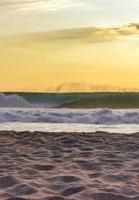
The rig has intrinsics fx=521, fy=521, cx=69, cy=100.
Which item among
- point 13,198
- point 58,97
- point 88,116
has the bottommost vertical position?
point 58,97

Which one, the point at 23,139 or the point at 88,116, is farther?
the point at 88,116

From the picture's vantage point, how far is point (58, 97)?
27.9 m

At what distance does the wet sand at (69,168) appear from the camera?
14.4 feet

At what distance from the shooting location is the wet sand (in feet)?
14.4

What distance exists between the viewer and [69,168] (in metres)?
5.49

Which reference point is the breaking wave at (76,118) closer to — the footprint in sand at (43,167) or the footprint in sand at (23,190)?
the footprint in sand at (43,167)

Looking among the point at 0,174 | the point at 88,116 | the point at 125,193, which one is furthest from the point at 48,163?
the point at 88,116

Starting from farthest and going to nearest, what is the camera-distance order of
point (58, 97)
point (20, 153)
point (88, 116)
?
point (58, 97) < point (88, 116) < point (20, 153)

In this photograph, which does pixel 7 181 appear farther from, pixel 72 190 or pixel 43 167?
pixel 43 167

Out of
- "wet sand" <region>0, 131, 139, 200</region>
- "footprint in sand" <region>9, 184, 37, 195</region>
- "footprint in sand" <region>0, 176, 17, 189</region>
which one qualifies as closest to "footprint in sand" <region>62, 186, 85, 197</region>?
"wet sand" <region>0, 131, 139, 200</region>

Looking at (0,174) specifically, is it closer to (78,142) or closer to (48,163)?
(48,163)

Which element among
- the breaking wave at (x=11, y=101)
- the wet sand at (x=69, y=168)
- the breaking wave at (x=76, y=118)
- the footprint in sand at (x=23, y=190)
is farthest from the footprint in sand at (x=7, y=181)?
the breaking wave at (x=11, y=101)

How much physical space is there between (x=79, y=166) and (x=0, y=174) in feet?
3.12

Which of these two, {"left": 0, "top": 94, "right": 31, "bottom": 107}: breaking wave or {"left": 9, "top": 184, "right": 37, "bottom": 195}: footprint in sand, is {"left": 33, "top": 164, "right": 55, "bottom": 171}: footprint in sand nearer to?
{"left": 9, "top": 184, "right": 37, "bottom": 195}: footprint in sand
